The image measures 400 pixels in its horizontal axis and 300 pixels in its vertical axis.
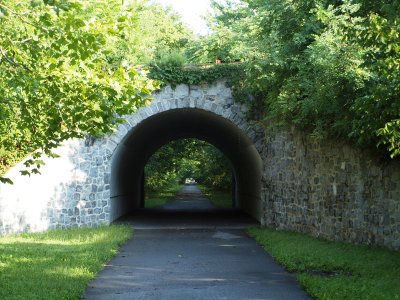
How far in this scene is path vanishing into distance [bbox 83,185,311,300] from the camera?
6.30 meters

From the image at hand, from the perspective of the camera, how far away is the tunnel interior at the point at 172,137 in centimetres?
1516

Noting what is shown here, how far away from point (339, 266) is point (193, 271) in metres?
2.38

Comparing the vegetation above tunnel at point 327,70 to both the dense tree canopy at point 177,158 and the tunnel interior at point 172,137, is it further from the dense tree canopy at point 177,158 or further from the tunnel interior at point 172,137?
the dense tree canopy at point 177,158

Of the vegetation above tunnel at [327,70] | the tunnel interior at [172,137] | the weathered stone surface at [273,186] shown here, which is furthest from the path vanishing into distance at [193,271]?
the tunnel interior at [172,137]

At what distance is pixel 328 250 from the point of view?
897 cm

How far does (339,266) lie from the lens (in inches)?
302

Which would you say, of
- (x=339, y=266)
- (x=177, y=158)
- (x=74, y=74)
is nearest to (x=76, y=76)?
(x=74, y=74)

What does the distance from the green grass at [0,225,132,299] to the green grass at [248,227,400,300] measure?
10.5 feet

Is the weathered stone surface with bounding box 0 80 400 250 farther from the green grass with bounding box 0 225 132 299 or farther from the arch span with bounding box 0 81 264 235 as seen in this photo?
the green grass with bounding box 0 225 132 299

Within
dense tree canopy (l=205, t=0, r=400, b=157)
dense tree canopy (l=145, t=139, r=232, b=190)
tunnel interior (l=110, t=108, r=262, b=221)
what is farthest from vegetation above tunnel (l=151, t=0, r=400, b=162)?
dense tree canopy (l=145, t=139, r=232, b=190)

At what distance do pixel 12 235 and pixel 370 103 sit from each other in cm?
988

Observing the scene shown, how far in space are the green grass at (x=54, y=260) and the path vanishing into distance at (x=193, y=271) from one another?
0.82ft

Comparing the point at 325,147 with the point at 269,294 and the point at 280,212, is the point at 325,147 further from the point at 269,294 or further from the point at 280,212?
the point at 269,294

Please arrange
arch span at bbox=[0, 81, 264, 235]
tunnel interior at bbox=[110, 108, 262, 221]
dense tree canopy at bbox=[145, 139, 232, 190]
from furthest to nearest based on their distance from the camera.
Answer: dense tree canopy at bbox=[145, 139, 232, 190]
tunnel interior at bbox=[110, 108, 262, 221]
arch span at bbox=[0, 81, 264, 235]
